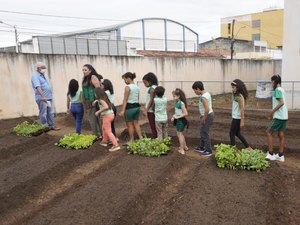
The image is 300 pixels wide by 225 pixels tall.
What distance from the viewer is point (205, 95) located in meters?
6.14

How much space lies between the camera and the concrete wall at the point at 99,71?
403 inches

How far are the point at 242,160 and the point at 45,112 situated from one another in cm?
567

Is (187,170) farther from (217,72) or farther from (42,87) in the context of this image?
(217,72)

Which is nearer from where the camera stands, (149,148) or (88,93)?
(149,148)

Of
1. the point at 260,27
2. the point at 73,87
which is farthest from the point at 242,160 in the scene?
the point at 260,27

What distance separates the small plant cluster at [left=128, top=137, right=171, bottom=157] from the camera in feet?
20.4

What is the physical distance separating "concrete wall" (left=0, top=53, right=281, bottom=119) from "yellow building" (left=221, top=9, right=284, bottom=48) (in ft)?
110

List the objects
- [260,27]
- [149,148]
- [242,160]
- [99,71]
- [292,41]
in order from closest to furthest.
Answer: [242,160], [149,148], [292,41], [99,71], [260,27]

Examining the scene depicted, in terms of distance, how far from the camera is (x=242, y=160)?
533 cm

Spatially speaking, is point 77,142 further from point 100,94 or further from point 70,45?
point 70,45

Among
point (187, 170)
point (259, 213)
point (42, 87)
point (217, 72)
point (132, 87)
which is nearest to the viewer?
point (259, 213)

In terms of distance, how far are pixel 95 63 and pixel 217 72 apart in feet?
32.1

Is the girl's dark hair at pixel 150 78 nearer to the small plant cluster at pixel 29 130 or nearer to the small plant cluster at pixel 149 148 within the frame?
the small plant cluster at pixel 149 148

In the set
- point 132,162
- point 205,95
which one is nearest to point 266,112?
point 205,95
